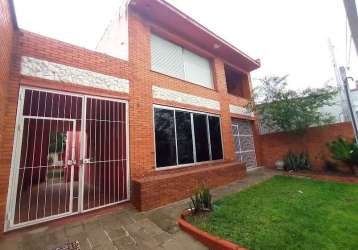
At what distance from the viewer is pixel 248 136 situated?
35.8ft

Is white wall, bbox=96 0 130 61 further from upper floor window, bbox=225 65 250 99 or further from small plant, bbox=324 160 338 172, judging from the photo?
small plant, bbox=324 160 338 172

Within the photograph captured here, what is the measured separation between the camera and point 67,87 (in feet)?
14.8

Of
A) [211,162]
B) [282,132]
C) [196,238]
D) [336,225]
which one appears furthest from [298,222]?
[282,132]

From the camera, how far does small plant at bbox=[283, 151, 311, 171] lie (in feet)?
30.2

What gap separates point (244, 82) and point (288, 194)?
26.7 ft

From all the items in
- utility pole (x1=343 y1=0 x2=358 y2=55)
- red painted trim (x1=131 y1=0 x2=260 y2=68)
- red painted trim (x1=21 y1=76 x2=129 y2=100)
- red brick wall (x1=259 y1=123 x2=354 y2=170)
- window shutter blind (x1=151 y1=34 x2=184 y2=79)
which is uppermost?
red painted trim (x1=131 y1=0 x2=260 y2=68)

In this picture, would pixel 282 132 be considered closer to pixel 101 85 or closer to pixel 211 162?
pixel 211 162

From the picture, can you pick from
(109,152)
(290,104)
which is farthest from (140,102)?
(290,104)

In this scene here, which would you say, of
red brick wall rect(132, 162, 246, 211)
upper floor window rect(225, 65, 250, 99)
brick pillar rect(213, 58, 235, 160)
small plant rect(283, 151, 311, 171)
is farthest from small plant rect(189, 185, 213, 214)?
upper floor window rect(225, 65, 250, 99)

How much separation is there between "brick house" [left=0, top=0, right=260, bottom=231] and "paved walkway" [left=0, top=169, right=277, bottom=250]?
421 mm

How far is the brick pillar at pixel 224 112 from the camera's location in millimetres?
8722

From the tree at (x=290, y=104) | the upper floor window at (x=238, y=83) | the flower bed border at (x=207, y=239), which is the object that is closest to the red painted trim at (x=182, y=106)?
the tree at (x=290, y=104)

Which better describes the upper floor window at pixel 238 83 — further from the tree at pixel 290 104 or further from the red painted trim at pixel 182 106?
the red painted trim at pixel 182 106

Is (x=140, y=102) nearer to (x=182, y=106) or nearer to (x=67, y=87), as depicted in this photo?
(x=182, y=106)
